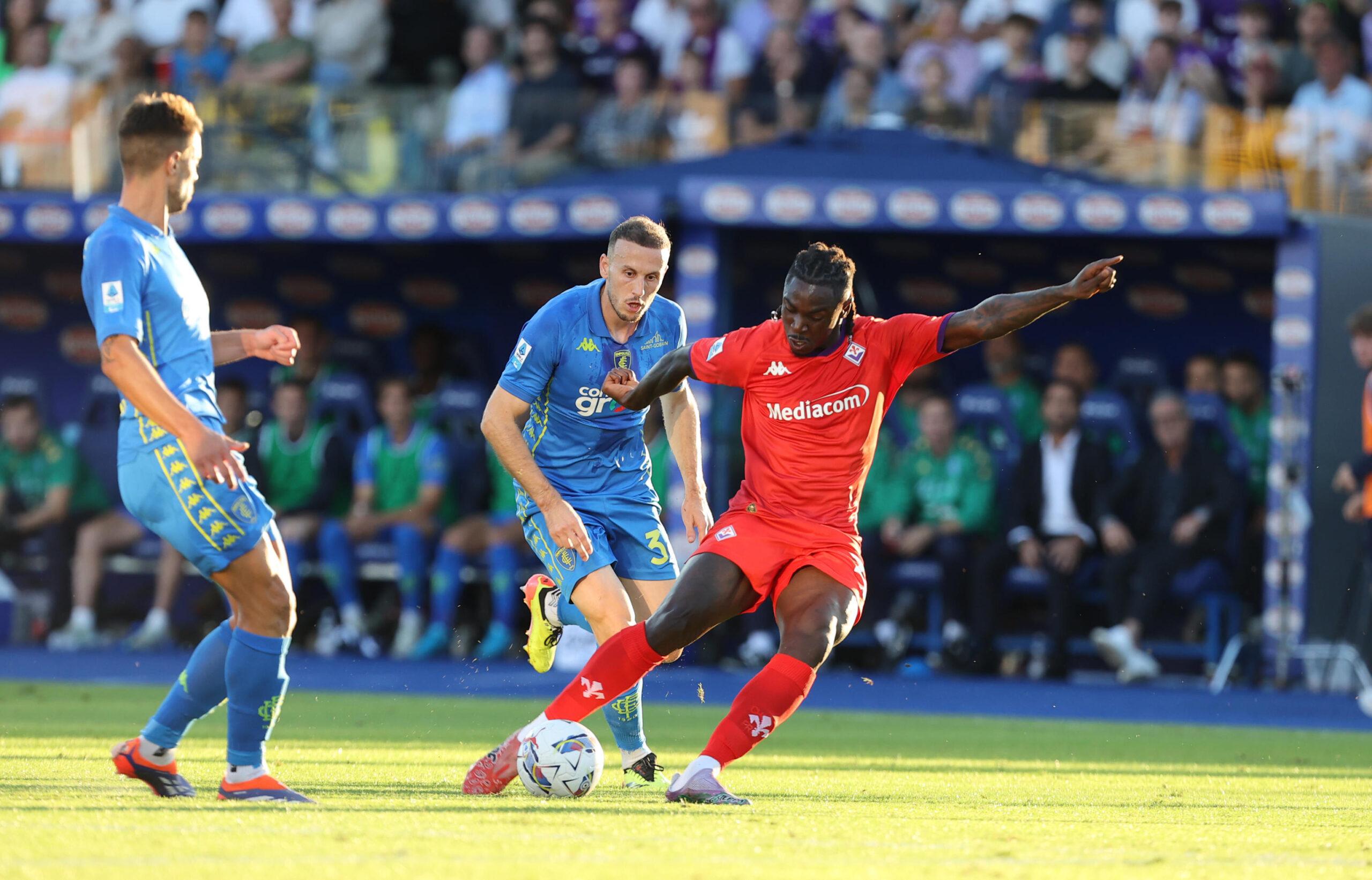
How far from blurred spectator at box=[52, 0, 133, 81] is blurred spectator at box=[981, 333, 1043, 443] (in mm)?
8350

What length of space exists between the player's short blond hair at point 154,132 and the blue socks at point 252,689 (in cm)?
155

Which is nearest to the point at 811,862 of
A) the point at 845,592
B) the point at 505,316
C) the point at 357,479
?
the point at 845,592

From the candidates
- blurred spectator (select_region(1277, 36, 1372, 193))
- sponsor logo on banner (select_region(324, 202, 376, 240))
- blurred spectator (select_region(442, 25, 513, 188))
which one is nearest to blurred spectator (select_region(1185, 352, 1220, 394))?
blurred spectator (select_region(1277, 36, 1372, 193))

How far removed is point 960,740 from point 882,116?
241 inches

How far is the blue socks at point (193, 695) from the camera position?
6207 mm

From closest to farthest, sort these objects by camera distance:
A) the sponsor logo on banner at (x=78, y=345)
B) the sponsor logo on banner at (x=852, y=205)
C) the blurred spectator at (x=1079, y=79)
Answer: the sponsor logo on banner at (x=852, y=205) < the blurred spectator at (x=1079, y=79) < the sponsor logo on banner at (x=78, y=345)

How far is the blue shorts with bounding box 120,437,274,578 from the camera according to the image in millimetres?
5910

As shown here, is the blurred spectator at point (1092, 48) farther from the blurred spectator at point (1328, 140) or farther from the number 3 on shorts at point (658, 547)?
the number 3 on shorts at point (658, 547)

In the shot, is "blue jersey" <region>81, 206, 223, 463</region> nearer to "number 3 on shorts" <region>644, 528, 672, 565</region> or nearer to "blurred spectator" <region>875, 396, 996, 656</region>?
"number 3 on shorts" <region>644, 528, 672, 565</region>

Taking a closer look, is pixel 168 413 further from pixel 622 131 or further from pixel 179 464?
pixel 622 131

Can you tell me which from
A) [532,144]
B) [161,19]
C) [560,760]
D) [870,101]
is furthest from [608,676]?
[161,19]

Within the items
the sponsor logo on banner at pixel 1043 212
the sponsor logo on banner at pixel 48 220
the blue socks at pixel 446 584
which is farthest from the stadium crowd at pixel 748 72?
the blue socks at pixel 446 584

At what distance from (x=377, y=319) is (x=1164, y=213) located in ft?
24.3

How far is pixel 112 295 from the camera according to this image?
587 cm
